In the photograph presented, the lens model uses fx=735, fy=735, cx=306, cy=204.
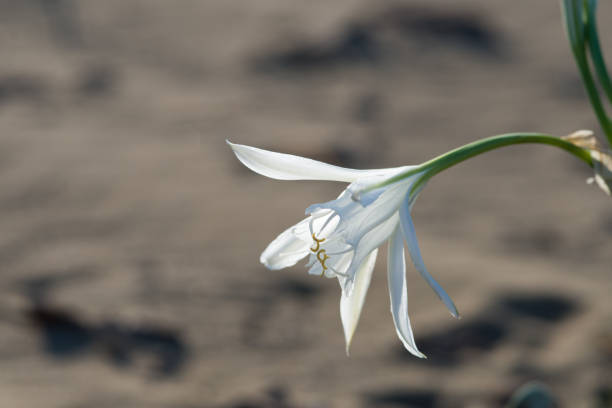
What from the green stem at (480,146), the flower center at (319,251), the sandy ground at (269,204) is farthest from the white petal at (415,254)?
the sandy ground at (269,204)

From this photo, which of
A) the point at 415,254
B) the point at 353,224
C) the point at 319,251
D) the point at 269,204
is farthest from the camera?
the point at 269,204

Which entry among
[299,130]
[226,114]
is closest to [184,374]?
[299,130]

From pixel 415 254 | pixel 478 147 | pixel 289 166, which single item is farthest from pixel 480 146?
pixel 289 166

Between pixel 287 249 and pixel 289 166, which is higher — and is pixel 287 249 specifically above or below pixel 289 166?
below

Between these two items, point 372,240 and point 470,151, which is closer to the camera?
point 470,151

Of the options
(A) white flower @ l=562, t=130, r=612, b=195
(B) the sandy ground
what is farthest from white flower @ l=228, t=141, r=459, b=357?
(B) the sandy ground

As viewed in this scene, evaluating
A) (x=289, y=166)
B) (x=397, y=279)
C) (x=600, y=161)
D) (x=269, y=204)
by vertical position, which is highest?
(x=269, y=204)

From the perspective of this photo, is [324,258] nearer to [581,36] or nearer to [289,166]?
[289,166]

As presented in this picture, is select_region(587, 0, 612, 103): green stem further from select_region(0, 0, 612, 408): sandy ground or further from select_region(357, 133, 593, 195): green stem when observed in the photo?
select_region(0, 0, 612, 408): sandy ground

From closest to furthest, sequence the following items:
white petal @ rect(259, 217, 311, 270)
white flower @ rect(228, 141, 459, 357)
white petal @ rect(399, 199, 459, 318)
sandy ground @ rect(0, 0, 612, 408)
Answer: white petal @ rect(399, 199, 459, 318)
white flower @ rect(228, 141, 459, 357)
white petal @ rect(259, 217, 311, 270)
sandy ground @ rect(0, 0, 612, 408)
